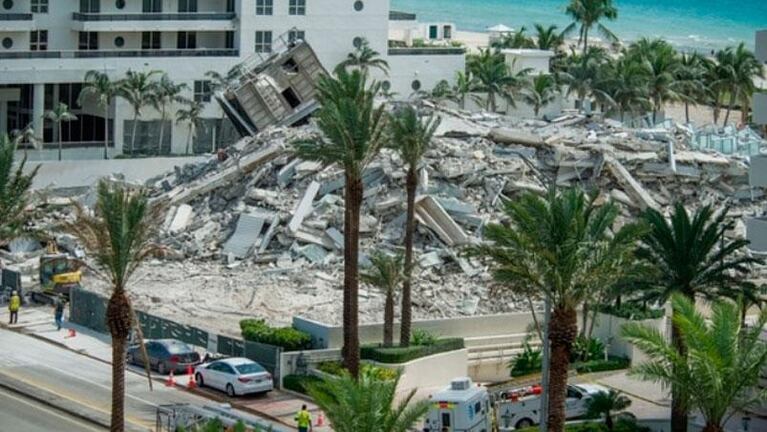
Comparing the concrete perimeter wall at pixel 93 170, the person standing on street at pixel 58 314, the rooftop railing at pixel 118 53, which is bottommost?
the person standing on street at pixel 58 314

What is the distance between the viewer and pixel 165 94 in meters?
93.0

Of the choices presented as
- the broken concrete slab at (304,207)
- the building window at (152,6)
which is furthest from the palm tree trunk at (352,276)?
the building window at (152,6)

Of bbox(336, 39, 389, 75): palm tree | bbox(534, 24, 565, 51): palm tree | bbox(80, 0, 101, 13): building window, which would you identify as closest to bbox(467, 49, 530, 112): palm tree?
bbox(336, 39, 389, 75): palm tree

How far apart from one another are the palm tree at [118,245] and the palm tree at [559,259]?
820 cm

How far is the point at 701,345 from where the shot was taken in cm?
4062

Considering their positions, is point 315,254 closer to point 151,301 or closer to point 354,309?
point 151,301

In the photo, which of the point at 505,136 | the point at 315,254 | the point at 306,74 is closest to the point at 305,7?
the point at 306,74

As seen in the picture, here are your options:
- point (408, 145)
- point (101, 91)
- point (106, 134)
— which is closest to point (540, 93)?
point (106, 134)

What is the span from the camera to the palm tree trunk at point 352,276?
5394 centimetres

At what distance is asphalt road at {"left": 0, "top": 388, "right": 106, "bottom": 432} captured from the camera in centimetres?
5016

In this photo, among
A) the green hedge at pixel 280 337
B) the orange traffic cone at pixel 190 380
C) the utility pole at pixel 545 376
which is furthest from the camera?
the green hedge at pixel 280 337

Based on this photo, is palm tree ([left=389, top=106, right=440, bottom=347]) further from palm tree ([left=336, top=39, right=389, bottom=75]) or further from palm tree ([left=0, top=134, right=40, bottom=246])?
palm tree ([left=336, top=39, right=389, bottom=75])

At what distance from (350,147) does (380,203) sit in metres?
17.6

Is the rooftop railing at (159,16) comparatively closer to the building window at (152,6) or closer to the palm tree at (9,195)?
the building window at (152,6)
